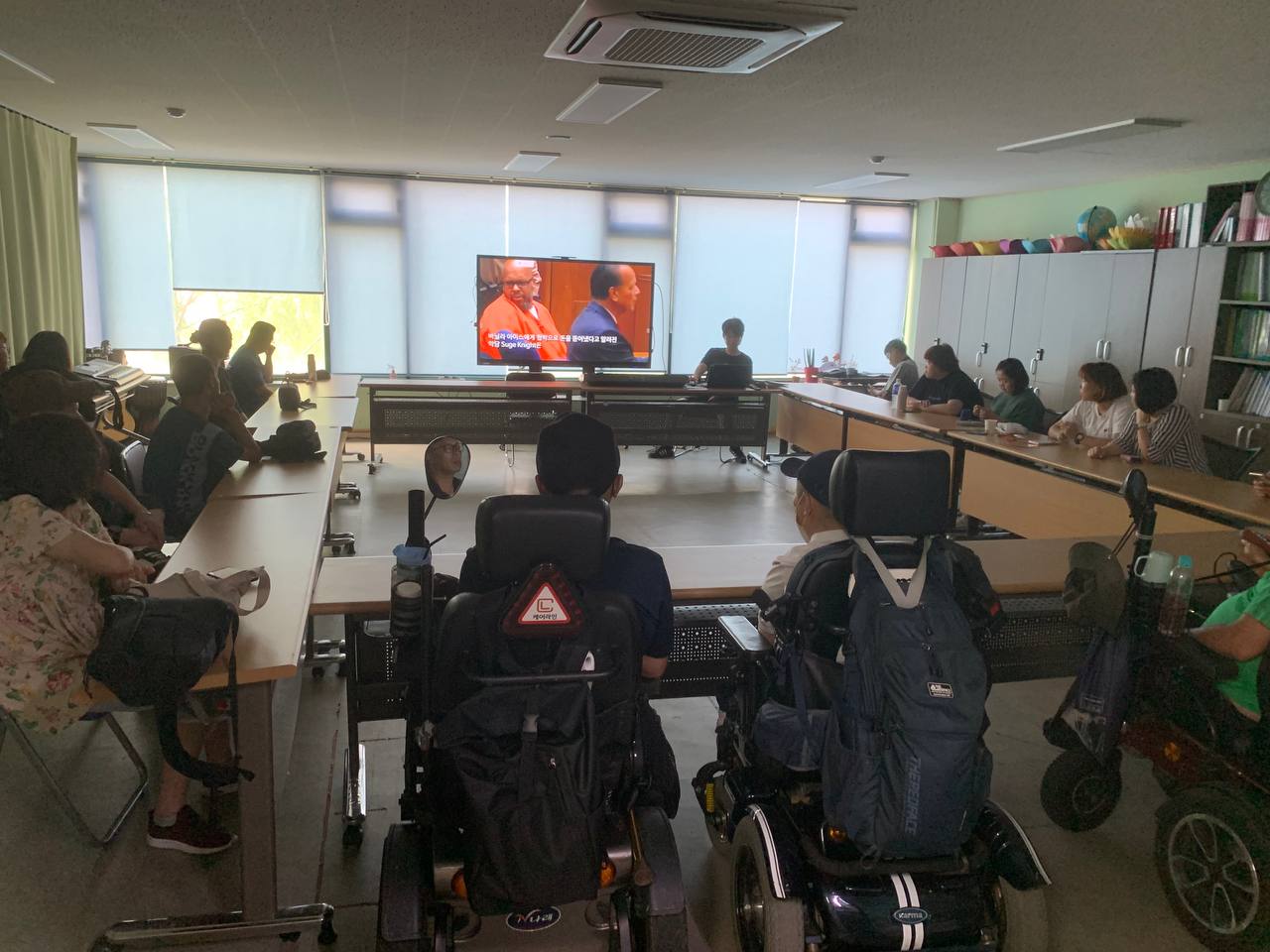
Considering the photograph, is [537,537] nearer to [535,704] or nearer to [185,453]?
[535,704]

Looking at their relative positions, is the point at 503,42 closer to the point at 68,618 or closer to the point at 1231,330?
the point at 68,618

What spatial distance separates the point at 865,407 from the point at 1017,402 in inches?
42.5

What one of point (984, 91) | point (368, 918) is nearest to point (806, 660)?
point (368, 918)

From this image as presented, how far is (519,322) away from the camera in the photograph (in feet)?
26.5

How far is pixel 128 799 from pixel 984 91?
14.1 feet

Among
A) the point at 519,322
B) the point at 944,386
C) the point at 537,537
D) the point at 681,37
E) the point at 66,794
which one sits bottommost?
the point at 66,794

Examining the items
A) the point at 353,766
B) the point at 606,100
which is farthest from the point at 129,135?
the point at 353,766

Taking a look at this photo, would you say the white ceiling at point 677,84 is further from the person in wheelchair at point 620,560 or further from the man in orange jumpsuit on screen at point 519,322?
the person in wheelchair at point 620,560

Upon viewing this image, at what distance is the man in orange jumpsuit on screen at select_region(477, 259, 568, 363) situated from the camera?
315 inches

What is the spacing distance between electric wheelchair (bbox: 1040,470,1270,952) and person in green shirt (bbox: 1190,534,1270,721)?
0.02m

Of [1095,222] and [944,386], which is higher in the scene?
[1095,222]

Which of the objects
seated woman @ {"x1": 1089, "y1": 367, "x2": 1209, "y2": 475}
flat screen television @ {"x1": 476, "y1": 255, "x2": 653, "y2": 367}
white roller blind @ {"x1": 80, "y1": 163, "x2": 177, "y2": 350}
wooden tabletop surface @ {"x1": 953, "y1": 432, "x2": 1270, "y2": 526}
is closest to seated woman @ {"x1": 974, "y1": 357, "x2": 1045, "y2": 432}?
wooden tabletop surface @ {"x1": 953, "y1": 432, "x2": 1270, "y2": 526}

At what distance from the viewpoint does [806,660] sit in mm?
1856

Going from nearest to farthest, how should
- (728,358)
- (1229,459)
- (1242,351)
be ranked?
(1229,459) < (1242,351) < (728,358)
